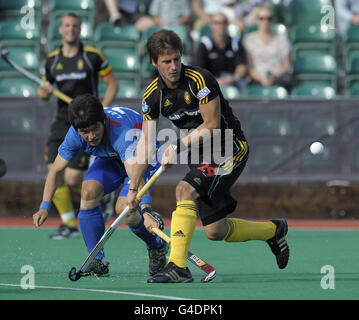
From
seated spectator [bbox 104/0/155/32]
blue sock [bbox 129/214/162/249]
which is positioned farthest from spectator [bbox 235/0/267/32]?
blue sock [bbox 129/214/162/249]

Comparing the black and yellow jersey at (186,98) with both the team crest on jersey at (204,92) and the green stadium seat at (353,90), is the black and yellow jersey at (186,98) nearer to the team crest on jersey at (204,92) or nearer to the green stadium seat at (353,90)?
the team crest on jersey at (204,92)

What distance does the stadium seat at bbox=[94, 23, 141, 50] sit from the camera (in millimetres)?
10086

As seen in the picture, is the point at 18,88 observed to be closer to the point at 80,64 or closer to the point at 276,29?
the point at 80,64

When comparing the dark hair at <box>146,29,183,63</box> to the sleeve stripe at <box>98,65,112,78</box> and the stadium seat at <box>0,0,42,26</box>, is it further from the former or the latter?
the stadium seat at <box>0,0,42,26</box>

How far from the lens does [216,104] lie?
4.82 m

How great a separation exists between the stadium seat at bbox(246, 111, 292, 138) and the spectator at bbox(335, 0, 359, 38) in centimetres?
232

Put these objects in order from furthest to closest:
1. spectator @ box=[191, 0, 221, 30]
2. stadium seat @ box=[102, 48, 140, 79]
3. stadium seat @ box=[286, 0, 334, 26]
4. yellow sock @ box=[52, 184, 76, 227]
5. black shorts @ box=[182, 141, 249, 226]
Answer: stadium seat @ box=[286, 0, 334, 26] < spectator @ box=[191, 0, 221, 30] < stadium seat @ box=[102, 48, 140, 79] < yellow sock @ box=[52, 184, 76, 227] < black shorts @ box=[182, 141, 249, 226]

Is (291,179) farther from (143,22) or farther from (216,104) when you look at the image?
(216,104)

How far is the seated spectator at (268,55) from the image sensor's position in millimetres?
9711

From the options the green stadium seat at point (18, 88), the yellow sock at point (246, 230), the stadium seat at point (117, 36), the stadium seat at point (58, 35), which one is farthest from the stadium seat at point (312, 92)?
the yellow sock at point (246, 230)

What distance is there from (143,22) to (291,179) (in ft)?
9.26

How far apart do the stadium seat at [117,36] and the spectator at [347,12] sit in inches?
96.0

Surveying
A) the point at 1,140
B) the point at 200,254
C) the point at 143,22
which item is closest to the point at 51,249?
the point at 200,254

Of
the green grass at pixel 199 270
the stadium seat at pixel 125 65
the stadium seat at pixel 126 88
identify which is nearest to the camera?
the green grass at pixel 199 270
